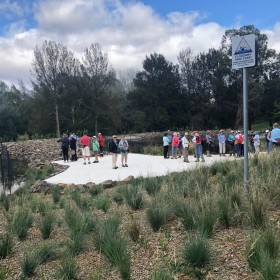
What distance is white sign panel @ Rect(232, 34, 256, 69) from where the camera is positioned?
5.14 meters

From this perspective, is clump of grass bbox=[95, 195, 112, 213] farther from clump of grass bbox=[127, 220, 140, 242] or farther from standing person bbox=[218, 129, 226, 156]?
standing person bbox=[218, 129, 226, 156]

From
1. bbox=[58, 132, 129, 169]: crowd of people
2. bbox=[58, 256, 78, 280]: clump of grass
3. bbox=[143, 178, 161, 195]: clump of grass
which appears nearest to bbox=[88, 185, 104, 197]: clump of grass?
bbox=[143, 178, 161, 195]: clump of grass

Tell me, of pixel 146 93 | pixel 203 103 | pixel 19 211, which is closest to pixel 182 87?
pixel 203 103

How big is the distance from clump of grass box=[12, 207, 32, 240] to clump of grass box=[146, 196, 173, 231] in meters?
1.97

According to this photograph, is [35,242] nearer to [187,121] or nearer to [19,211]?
[19,211]

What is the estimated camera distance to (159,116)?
5003 centimetres

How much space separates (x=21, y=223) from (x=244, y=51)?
435cm

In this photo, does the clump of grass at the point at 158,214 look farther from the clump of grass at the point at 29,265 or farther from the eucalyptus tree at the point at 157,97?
the eucalyptus tree at the point at 157,97

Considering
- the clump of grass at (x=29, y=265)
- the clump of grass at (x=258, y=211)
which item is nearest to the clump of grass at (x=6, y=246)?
the clump of grass at (x=29, y=265)

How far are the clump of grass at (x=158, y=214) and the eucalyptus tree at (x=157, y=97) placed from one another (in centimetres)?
4321

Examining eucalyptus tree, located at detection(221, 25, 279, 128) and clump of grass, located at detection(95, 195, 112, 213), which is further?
eucalyptus tree, located at detection(221, 25, 279, 128)

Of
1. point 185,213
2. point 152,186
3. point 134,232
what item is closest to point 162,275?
point 134,232

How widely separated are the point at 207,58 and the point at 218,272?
2228 inches

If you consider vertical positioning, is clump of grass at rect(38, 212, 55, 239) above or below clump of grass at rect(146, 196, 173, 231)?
below
